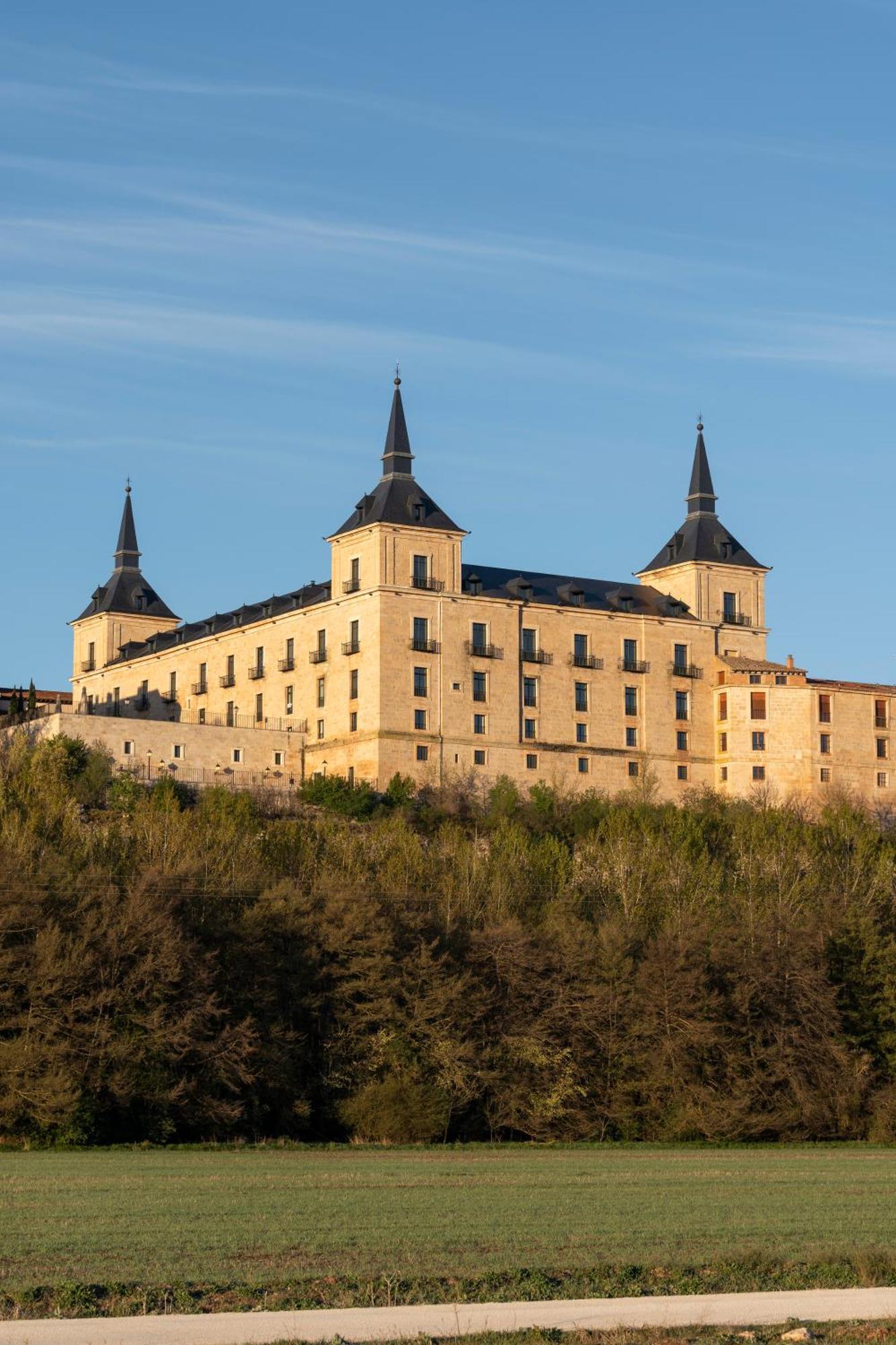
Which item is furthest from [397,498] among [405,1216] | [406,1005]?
[405,1216]

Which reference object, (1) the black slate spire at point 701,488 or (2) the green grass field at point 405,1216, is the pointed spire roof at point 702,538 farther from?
(2) the green grass field at point 405,1216

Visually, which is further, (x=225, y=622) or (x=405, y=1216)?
(x=225, y=622)

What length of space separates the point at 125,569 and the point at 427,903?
61.7m

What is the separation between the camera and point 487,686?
298 feet

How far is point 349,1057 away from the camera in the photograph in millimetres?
48000

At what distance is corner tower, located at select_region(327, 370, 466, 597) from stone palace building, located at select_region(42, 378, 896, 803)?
0.09m

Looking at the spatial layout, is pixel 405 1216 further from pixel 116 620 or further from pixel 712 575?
pixel 116 620

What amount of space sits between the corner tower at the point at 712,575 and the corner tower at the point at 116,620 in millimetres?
27461

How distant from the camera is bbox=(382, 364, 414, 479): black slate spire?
94125mm

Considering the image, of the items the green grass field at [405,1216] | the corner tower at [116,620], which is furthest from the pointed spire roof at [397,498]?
the green grass field at [405,1216]

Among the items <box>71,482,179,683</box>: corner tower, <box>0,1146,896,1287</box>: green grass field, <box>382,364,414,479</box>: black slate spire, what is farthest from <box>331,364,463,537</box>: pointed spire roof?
<box>0,1146,896,1287</box>: green grass field

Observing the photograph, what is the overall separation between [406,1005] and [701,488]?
59.7m

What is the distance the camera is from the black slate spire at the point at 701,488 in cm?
10444

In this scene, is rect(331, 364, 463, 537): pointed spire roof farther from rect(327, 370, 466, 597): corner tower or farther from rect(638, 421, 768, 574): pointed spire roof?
rect(638, 421, 768, 574): pointed spire roof
